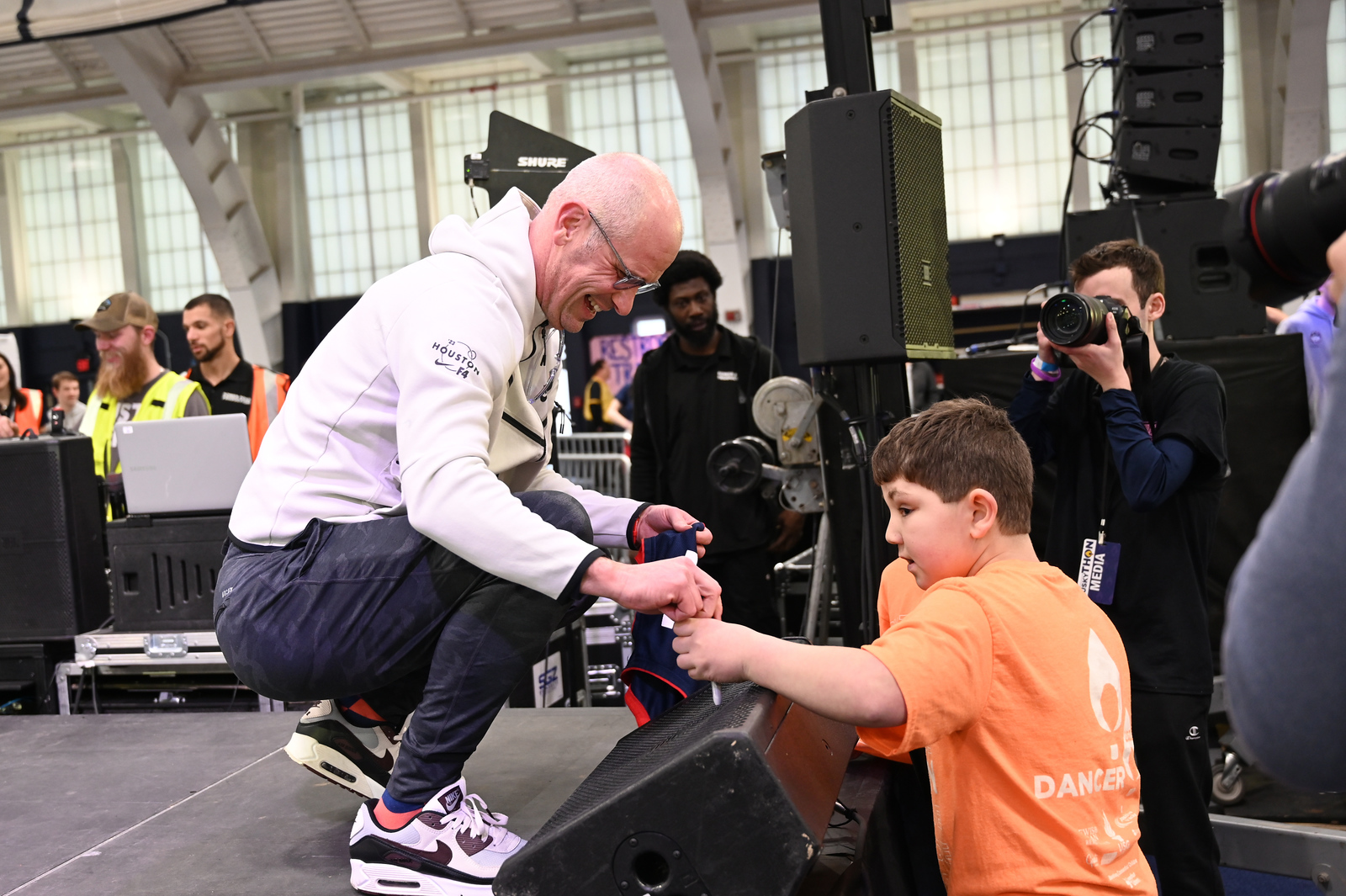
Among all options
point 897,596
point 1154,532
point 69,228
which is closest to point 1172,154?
point 1154,532

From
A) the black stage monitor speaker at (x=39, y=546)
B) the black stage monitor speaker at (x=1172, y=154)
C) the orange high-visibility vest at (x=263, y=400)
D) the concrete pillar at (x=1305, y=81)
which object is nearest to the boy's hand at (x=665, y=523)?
the black stage monitor speaker at (x=39, y=546)

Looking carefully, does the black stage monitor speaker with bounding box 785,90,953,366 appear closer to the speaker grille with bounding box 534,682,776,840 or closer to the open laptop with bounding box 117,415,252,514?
the speaker grille with bounding box 534,682,776,840

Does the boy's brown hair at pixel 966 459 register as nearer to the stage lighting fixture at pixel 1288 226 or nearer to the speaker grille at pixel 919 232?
the stage lighting fixture at pixel 1288 226

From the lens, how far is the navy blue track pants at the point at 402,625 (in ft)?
5.10

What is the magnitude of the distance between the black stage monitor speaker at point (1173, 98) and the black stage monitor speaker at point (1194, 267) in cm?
41

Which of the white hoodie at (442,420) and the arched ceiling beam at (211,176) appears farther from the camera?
the arched ceiling beam at (211,176)

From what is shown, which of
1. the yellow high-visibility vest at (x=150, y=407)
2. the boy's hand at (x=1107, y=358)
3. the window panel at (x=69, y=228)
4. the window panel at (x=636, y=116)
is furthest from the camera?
the window panel at (x=69, y=228)

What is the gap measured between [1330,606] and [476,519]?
1.05m

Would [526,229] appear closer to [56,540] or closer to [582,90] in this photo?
[56,540]

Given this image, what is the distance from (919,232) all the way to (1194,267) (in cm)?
152

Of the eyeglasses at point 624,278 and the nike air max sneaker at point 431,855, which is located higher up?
the eyeglasses at point 624,278

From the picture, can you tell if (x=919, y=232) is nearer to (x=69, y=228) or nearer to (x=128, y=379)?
(x=128, y=379)

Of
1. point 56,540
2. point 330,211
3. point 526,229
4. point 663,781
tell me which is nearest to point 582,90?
point 330,211

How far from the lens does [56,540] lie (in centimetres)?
312
